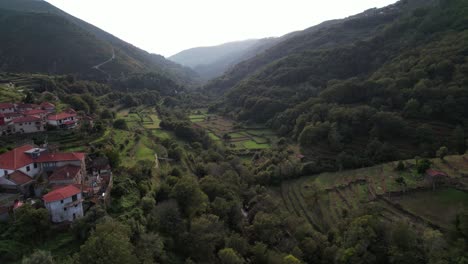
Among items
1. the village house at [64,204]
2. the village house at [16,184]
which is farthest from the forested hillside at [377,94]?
the village house at [16,184]

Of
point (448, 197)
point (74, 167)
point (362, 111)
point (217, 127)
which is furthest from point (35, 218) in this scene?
point (217, 127)

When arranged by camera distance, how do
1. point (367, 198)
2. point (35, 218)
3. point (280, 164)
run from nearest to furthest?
1. point (35, 218)
2. point (367, 198)
3. point (280, 164)

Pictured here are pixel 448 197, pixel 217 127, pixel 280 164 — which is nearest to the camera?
pixel 448 197

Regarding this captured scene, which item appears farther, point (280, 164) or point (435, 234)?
point (280, 164)

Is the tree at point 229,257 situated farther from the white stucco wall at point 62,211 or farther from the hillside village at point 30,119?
the hillside village at point 30,119

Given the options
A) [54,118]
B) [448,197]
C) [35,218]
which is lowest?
[448,197]

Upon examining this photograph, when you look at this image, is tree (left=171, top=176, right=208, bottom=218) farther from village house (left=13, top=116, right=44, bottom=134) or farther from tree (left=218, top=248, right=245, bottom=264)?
village house (left=13, top=116, right=44, bottom=134)

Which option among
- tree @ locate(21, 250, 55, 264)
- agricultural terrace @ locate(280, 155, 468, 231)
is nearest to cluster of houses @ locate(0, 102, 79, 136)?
tree @ locate(21, 250, 55, 264)

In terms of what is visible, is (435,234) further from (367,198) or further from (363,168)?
(363,168)
